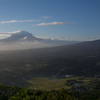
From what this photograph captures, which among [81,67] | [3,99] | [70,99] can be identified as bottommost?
[81,67]

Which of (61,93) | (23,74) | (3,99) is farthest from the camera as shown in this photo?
(23,74)

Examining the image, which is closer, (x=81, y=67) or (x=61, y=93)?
(x=61, y=93)

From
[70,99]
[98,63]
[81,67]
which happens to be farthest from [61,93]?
[98,63]

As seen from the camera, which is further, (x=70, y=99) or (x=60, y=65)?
(x=60, y=65)

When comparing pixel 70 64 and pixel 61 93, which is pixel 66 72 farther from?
pixel 61 93

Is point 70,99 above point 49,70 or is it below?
above

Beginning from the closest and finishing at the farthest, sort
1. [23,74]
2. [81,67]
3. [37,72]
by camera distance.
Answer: [23,74] < [37,72] < [81,67]

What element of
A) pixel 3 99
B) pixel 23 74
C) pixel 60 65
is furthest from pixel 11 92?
pixel 60 65

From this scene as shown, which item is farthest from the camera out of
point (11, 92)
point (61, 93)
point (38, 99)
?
point (11, 92)

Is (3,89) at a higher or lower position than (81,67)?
higher
